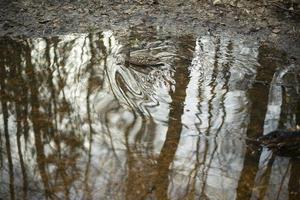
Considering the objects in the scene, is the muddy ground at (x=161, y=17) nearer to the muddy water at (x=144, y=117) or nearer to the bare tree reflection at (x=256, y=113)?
the muddy water at (x=144, y=117)

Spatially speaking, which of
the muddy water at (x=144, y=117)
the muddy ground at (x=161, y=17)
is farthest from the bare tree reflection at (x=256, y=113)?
the muddy ground at (x=161, y=17)

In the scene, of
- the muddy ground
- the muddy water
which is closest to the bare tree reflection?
the muddy water

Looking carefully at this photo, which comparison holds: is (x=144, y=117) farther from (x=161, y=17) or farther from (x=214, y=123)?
(x=161, y=17)

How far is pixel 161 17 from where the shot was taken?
8039mm

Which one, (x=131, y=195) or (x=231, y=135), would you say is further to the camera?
(x=231, y=135)

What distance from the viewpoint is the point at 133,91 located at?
18.8ft

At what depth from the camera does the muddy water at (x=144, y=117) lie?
429 cm

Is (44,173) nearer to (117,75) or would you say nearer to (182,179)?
(182,179)

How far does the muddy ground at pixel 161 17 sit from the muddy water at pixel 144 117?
444mm

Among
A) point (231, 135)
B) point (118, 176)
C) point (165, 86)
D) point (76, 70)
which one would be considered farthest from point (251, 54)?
point (118, 176)

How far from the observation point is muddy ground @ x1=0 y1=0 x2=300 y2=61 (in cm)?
748

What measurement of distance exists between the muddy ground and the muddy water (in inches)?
17.5

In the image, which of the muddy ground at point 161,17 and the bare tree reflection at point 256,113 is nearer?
the bare tree reflection at point 256,113

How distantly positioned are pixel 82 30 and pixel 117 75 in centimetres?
193
